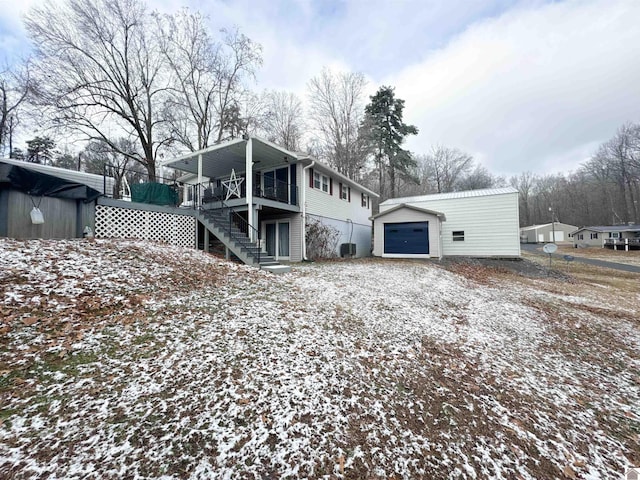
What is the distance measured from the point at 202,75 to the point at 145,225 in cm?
1509

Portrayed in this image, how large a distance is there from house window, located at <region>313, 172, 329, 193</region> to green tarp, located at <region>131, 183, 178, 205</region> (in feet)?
22.6

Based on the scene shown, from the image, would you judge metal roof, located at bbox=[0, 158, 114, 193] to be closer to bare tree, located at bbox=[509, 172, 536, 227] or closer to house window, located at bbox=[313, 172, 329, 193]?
house window, located at bbox=[313, 172, 329, 193]

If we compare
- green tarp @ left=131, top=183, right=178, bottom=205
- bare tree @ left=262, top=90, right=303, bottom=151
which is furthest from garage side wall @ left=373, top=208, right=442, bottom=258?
bare tree @ left=262, top=90, right=303, bottom=151

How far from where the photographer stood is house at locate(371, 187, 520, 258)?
47.9 ft

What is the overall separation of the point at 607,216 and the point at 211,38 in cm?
5640

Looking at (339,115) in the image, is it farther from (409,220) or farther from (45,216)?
(45,216)

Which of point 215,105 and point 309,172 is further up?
point 215,105

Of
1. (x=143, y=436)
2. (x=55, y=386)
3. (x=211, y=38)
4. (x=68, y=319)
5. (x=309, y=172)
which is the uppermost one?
(x=211, y=38)

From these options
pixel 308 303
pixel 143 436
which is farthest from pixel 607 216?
pixel 143 436

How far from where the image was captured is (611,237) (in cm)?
3141

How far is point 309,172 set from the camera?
42.1ft

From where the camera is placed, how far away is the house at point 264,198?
9.54 m

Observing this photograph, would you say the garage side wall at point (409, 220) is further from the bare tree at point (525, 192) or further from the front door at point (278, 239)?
the bare tree at point (525, 192)

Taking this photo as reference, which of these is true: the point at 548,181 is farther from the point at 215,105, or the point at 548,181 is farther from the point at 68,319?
the point at 68,319
